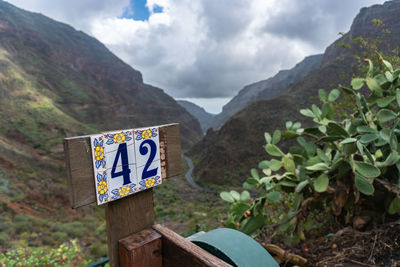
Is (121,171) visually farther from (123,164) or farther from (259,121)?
(259,121)

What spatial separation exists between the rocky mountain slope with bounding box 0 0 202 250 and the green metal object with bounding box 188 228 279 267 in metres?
10.7

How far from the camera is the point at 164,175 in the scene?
0.99 metres

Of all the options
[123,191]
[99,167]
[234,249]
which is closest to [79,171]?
[99,167]

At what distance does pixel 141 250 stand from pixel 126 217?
12 cm

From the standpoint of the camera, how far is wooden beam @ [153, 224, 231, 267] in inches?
31.1

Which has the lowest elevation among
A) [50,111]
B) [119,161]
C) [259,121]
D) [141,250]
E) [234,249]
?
[234,249]

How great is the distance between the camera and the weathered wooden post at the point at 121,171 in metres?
0.76

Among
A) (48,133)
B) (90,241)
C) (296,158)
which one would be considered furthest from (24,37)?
(296,158)

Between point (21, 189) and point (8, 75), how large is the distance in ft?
71.9

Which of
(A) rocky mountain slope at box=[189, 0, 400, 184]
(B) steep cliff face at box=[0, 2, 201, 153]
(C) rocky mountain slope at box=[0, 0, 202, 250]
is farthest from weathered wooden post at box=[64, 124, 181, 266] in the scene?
(A) rocky mountain slope at box=[189, 0, 400, 184]

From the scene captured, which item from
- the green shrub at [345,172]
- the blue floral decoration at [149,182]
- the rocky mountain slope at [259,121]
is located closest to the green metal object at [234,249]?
the blue floral decoration at [149,182]

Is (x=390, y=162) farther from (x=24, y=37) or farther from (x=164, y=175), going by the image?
(x=24, y=37)

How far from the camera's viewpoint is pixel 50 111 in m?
30.8

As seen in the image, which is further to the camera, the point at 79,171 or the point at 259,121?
the point at 259,121
